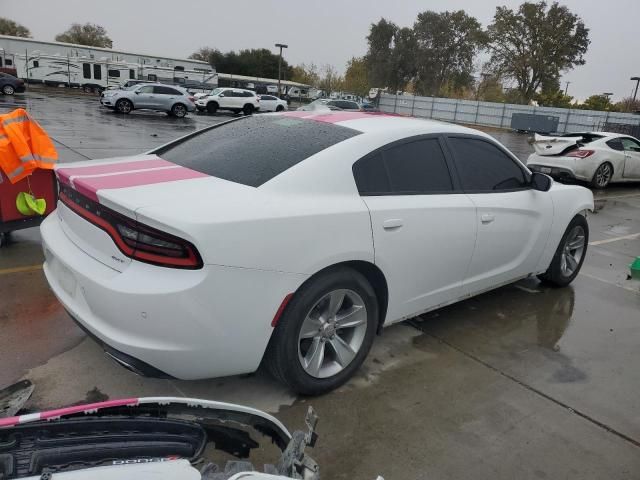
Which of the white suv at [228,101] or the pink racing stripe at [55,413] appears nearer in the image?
the pink racing stripe at [55,413]

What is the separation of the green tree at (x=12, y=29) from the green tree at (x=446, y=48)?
55194 mm

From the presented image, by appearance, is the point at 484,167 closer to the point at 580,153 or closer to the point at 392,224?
the point at 392,224

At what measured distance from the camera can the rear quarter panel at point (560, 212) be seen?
14.7 feet

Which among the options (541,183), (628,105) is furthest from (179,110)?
(628,105)

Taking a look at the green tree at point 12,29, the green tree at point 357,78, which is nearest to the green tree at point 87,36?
the green tree at point 12,29

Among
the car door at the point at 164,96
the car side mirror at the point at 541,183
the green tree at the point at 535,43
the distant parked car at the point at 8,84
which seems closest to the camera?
the car side mirror at the point at 541,183

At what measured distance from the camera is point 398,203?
3070mm

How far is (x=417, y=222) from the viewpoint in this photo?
3.14 m

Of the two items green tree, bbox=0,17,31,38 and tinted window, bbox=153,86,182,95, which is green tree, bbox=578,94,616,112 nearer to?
tinted window, bbox=153,86,182,95

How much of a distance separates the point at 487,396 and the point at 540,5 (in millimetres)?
55732

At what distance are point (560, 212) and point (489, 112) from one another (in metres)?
42.9

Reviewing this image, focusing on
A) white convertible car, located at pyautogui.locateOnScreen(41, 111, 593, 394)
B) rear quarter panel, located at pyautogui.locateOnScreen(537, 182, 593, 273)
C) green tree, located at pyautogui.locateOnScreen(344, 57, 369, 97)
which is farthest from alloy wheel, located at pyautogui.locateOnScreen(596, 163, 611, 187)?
green tree, located at pyautogui.locateOnScreen(344, 57, 369, 97)

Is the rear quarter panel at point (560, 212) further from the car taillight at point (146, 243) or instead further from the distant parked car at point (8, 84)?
the distant parked car at point (8, 84)

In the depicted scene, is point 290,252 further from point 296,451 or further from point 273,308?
point 296,451
